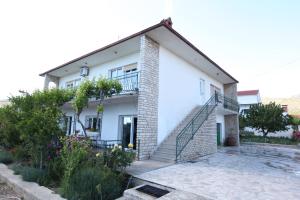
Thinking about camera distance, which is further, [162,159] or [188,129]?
[188,129]

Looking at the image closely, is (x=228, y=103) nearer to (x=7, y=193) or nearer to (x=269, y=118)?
(x=269, y=118)

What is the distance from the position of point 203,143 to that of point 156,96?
3.81m

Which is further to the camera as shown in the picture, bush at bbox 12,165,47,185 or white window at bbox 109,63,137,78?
white window at bbox 109,63,137,78

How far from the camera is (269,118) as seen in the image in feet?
74.9

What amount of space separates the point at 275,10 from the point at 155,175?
38.8 ft

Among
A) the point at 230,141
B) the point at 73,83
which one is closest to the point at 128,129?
the point at 73,83

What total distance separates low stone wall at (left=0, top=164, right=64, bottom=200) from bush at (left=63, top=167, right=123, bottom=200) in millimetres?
374

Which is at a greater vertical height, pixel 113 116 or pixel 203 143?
pixel 113 116

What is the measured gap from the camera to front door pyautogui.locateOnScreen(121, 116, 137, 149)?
1119 centimetres

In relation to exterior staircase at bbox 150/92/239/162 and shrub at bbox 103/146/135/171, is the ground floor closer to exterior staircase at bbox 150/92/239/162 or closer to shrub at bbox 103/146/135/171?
exterior staircase at bbox 150/92/239/162

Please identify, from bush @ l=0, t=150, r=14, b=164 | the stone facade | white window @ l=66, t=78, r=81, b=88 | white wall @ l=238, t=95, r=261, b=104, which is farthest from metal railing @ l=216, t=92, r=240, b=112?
white wall @ l=238, t=95, r=261, b=104

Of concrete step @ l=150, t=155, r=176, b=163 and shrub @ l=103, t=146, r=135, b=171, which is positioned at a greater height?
shrub @ l=103, t=146, r=135, b=171

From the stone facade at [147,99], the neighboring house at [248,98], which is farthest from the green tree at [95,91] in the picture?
the neighboring house at [248,98]

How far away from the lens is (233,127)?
19.0 metres
